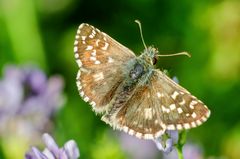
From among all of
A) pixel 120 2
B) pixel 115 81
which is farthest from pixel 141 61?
pixel 120 2

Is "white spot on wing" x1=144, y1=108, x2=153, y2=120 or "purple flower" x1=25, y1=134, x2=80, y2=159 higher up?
"purple flower" x1=25, y1=134, x2=80, y2=159

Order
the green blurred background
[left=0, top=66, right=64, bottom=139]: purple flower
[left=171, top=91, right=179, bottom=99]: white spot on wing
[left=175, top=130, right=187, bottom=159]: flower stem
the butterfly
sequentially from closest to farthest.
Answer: [left=175, top=130, right=187, bottom=159]: flower stem, the butterfly, [left=171, top=91, right=179, bottom=99]: white spot on wing, [left=0, top=66, right=64, bottom=139]: purple flower, the green blurred background

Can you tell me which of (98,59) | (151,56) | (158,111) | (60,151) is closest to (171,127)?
(158,111)

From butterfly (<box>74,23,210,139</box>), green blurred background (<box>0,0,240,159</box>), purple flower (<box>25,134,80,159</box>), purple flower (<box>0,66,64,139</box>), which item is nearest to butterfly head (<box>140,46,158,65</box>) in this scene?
butterfly (<box>74,23,210,139</box>)

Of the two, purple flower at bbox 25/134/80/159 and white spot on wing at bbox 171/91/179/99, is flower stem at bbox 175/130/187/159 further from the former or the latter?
purple flower at bbox 25/134/80/159

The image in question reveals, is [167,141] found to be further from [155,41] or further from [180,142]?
[155,41]

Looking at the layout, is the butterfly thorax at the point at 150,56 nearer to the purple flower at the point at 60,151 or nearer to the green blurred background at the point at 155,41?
the purple flower at the point at 60,151

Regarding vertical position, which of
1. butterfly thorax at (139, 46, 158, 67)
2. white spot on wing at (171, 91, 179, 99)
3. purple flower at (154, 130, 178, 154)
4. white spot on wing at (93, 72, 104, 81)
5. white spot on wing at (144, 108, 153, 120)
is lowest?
purple flower at (154, 130, 178, 154)

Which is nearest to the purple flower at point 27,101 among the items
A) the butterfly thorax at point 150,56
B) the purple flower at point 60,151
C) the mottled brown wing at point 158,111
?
the butterfly thorax at point 150,56
